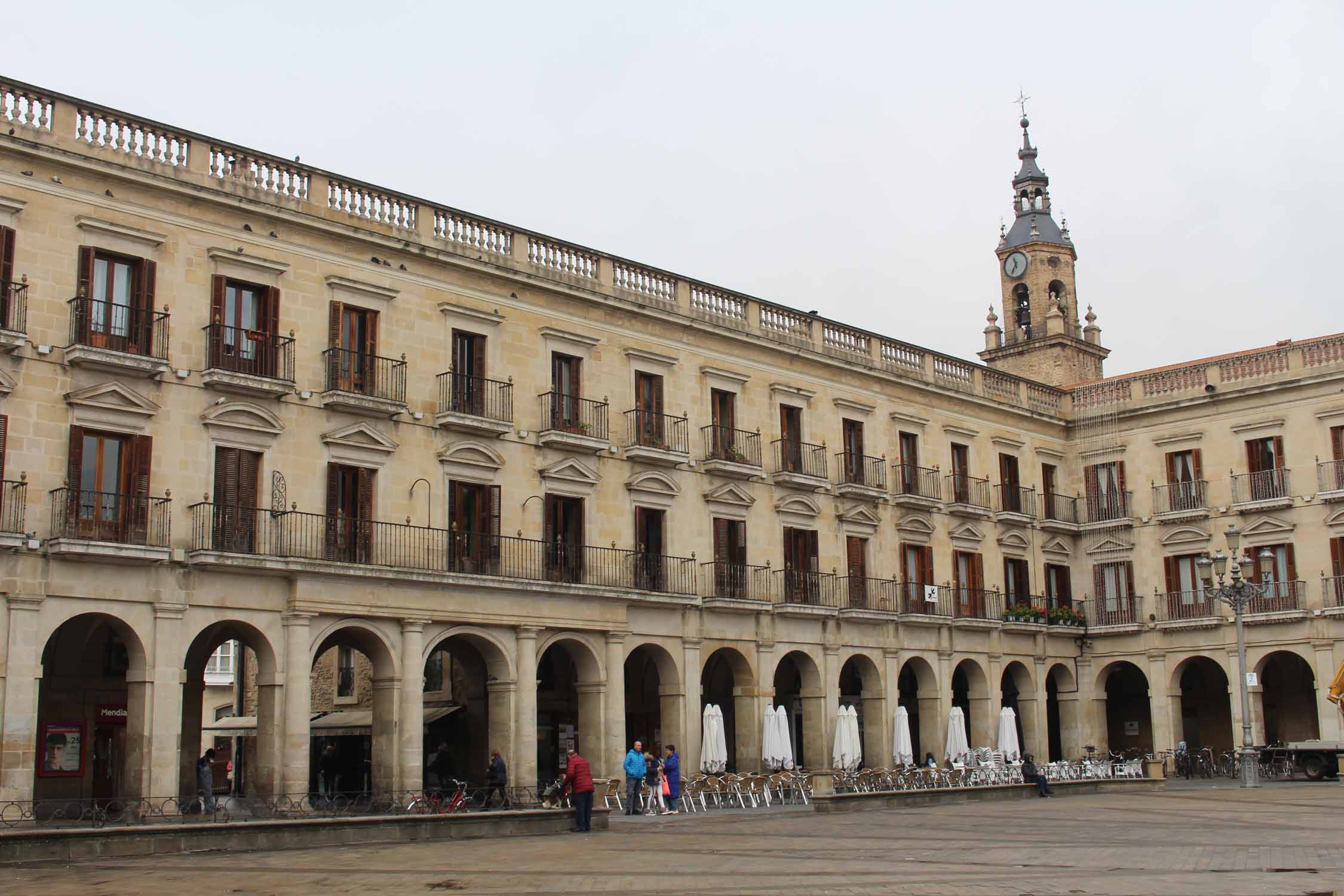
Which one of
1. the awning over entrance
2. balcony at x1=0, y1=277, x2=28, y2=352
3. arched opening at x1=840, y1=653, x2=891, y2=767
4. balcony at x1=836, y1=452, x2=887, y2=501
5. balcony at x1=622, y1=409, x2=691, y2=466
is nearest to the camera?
balcony at x1=0, y1=277, x2=28, y2=352

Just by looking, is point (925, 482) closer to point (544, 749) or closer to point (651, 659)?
point (651, 659)

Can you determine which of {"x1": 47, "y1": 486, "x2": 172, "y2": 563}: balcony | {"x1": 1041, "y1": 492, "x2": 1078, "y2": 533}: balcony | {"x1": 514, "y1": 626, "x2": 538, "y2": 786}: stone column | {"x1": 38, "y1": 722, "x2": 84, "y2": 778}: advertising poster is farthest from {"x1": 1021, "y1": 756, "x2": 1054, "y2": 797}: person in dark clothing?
{"x1": 38, "y1": 722, "x2": 84, "y2": 778}: advertising poster

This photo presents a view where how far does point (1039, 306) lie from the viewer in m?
56.6

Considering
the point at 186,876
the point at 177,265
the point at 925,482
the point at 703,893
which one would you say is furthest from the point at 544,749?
the point at 703,893

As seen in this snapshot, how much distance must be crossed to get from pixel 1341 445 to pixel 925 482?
41.8 feet

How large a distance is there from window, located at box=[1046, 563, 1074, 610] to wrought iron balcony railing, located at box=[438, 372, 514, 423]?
2239 centimetres

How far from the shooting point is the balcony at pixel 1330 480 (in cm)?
4297

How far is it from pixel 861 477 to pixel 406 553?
15.6 meters

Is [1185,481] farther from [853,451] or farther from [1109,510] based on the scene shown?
[853,451]

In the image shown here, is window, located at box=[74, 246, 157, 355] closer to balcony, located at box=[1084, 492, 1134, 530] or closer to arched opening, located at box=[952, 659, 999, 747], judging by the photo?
arched opening, located at box=[952, 659, 999, 747]

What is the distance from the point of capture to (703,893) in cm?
1526

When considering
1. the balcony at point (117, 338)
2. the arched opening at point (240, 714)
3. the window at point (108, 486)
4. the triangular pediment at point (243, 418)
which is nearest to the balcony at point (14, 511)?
the window at point (108, 486)

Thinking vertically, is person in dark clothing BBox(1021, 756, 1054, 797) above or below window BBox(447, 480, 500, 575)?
below

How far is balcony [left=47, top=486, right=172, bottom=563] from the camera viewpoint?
2527 cm
